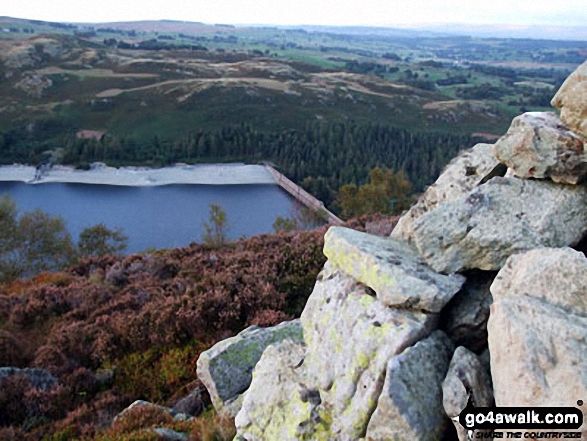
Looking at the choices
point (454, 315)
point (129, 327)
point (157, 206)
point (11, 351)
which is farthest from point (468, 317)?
point (157, 206)

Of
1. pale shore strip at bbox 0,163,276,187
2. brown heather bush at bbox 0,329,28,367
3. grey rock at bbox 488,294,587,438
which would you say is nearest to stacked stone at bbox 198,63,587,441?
grey rock at bbox 488,294,587,438

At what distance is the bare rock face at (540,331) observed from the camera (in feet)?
17.6

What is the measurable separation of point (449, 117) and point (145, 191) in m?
94.3

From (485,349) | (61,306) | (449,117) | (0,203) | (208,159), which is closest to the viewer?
(485,349)

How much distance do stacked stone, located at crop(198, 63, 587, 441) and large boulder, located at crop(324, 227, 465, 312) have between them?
2 centimetres

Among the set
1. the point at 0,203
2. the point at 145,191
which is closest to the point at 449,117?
the point at 145,191

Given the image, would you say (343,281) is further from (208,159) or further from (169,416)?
(208,159)

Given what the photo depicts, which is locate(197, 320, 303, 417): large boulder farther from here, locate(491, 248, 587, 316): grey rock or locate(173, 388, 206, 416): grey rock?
locate(491, 248, 587, 316): grey rock

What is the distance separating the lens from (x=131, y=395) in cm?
1211

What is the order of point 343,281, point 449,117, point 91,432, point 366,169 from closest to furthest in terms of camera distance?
1. point 343,281
2. point 91,432
3. point 366,169
4. point 449,117

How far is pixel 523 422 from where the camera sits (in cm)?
544

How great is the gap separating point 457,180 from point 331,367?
5107 millimetres

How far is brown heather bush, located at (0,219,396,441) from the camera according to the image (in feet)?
36.8

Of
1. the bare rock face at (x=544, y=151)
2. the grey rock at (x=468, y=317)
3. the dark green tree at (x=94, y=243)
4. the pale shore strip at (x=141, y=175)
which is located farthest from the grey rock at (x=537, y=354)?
the pale shore strip at (x=141, y=175)
